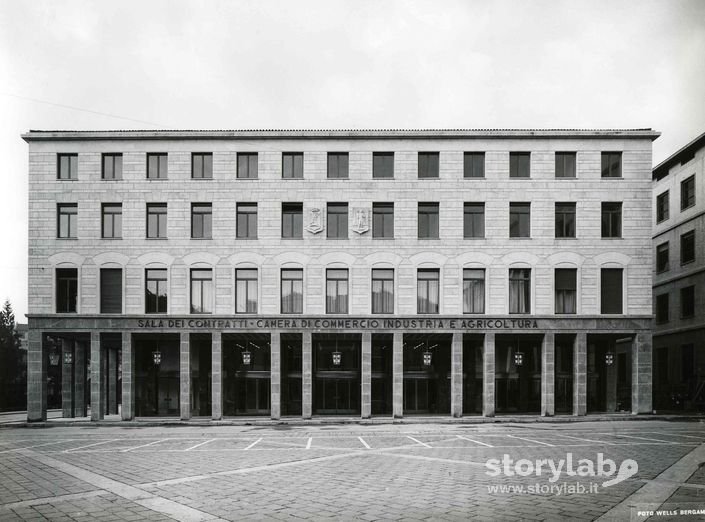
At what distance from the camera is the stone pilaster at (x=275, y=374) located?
34.4m

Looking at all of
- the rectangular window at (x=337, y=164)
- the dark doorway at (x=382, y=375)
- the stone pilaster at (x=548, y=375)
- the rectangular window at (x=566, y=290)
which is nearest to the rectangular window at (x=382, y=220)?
the rectangular window at (x=337, y=164)

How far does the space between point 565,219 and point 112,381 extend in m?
30.2

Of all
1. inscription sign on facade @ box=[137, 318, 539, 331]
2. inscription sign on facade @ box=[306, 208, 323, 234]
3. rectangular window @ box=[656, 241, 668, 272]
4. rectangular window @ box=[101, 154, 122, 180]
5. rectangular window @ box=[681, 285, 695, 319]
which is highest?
rectangular window @ box=[101, 154, 122, 180]

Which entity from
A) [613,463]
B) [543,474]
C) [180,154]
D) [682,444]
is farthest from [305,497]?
[180,154]

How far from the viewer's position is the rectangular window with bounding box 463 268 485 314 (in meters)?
34.9

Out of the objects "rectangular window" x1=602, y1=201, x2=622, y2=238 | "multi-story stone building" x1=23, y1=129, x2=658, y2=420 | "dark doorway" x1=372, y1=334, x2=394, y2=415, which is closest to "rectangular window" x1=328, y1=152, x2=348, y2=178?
"multi-story stone building" x1=23, y1=129, x2=658, y2=420

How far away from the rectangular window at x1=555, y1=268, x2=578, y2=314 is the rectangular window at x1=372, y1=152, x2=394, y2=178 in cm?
1130

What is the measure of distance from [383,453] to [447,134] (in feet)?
70.2

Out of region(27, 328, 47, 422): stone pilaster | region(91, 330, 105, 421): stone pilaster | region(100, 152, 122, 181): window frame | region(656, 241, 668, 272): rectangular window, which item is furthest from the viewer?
region(656, 241, 668, 272): rectangular window

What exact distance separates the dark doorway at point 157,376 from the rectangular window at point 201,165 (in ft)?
32.3

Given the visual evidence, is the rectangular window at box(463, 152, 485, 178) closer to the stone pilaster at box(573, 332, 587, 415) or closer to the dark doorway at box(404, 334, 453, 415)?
the dark doorway at box(404, 334, 453, 415)

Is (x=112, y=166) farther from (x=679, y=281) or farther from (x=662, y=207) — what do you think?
(x=679, y=281)

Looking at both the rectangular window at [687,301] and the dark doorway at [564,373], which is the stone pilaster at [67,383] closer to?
the dark doorway at [564,373]

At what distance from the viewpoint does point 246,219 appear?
1396 inches
